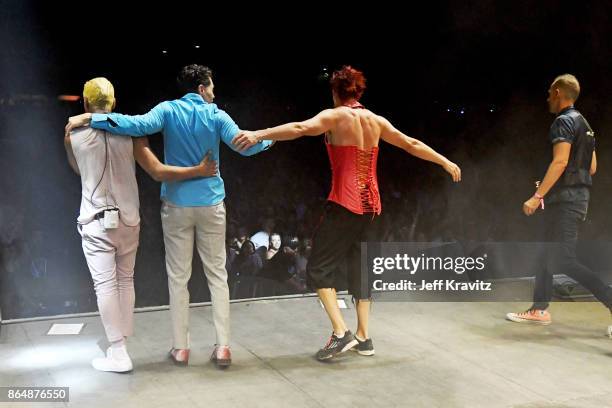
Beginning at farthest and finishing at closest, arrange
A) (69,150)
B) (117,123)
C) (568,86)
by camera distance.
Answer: (568,86) → (69,150) → (117,123)

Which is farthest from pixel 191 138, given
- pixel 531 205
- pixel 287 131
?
pixel 531 205

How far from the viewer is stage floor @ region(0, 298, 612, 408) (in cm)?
291

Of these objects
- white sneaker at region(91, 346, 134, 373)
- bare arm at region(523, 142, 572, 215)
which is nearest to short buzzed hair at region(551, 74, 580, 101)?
bare arm at region(523, 142, 572, 215)

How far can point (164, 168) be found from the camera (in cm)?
312

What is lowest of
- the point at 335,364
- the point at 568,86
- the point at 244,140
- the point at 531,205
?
the point at 335,364

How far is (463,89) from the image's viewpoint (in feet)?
21.0

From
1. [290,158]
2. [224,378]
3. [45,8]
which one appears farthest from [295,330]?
[45,8]

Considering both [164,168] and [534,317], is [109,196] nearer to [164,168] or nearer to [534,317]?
[164,168]

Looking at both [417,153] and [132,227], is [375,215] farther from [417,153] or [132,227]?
[132,227]

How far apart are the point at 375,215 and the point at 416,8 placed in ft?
10.3

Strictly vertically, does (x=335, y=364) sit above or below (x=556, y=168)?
below

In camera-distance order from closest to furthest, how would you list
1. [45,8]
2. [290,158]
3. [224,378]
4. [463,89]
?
[224,378] → [45,8] → [290,158] → [463,89]

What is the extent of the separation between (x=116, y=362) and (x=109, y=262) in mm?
494

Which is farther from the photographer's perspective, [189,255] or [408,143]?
[408,143]
